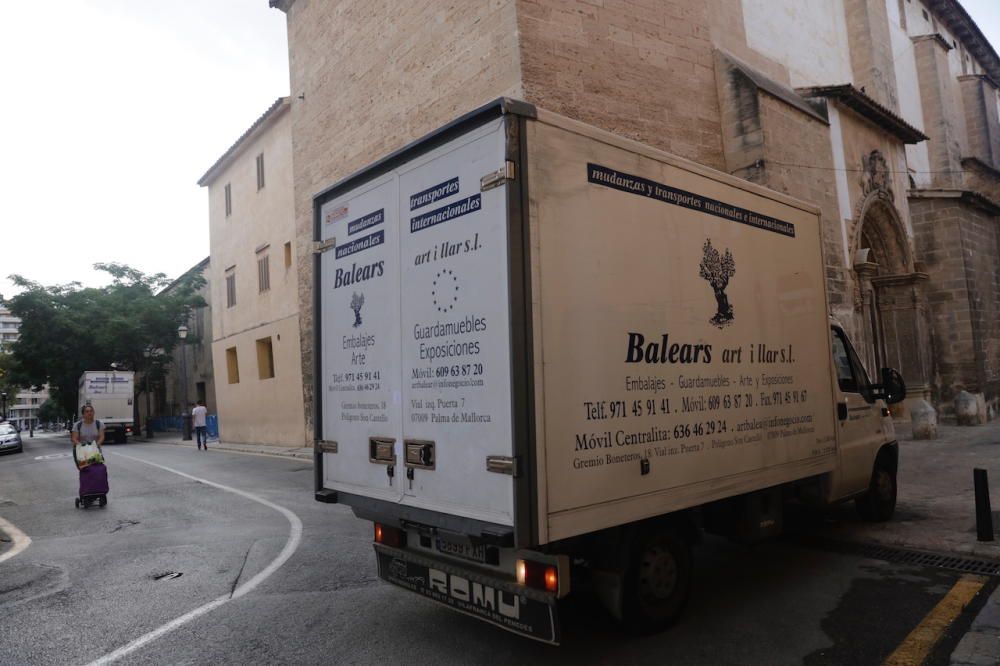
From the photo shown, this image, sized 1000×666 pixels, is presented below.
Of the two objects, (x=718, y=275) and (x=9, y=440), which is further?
(x=9, y=440)

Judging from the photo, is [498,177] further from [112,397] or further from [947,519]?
[112,397]

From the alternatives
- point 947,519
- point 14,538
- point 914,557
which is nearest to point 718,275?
point 914,557

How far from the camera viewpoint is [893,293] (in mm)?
16766

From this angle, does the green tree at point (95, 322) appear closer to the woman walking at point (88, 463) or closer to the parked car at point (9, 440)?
the parked car at point (9, 440)

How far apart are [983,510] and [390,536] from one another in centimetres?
503

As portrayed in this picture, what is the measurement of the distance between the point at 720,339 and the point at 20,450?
34.0 metres

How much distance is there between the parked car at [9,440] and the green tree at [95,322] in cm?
605

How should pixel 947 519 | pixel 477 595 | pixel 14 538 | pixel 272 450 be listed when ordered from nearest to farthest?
pixel 477 595
pixel 947 519
pixel 14 538
pixel 272 450

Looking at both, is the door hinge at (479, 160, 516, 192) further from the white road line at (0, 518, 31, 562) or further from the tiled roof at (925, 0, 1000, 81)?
the tiled roof at (925, 0, 1000, 81)

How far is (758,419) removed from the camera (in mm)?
4699

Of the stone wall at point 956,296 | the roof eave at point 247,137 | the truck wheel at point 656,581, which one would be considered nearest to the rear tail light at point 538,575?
the truck wheel at point 656,581

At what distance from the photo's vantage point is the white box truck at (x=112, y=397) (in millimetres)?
29969

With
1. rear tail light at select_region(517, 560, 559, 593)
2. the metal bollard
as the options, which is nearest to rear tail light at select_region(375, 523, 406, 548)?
rear tail light at select_region(517, 560, 559, 593)

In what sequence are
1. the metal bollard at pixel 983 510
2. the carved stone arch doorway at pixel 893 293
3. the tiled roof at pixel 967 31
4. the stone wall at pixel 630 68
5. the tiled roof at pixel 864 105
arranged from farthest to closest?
the tiled roof at pixel 967 31 → the carved stone arch doorway at pixel 893 293 → the tiled roof at pixel 864 105 → the stone wall at pixel 630 68 → the metal bollard at pixel 983 510
